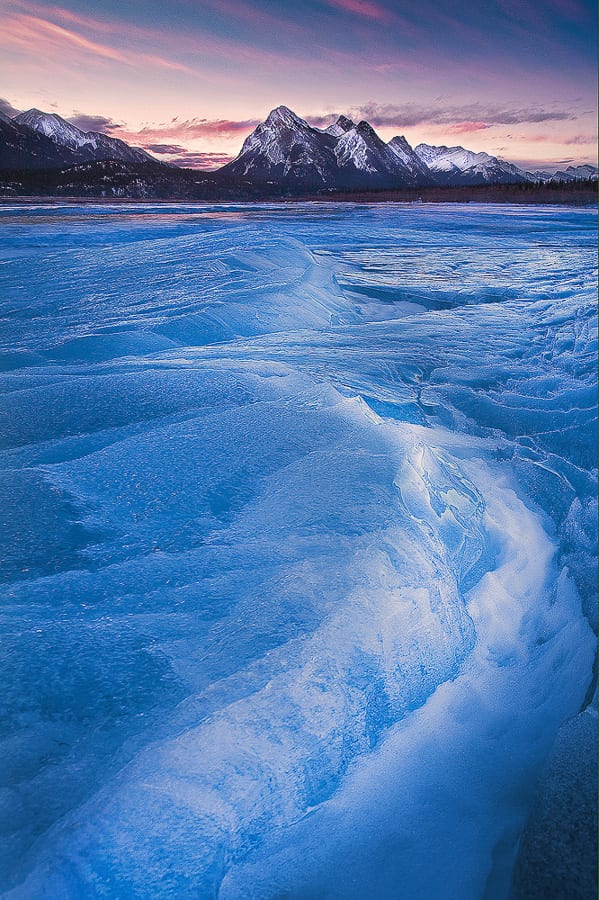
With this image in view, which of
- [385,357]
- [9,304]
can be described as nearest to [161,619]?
[385,357]

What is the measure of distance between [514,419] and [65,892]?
146 inches

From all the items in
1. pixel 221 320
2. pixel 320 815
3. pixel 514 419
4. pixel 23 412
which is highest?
pixel 221 320

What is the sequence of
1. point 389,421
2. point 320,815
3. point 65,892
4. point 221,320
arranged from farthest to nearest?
1. point 221,320
2. point 389,421
3. point 320,815
4. point 65,892

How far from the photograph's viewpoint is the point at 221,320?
5234 millimetres

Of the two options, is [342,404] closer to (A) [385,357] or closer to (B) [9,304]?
(A) [385,357]

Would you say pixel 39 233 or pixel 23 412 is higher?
pixel 39 233

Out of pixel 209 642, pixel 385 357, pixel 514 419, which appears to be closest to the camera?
pixel 209 642

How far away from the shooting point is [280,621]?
1.73m

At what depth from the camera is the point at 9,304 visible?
5.77 metres

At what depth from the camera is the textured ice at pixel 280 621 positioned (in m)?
1.31

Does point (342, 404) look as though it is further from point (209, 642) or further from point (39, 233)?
point (39, 233)

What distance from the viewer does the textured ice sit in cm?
131

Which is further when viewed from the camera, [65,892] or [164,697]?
[164,697]

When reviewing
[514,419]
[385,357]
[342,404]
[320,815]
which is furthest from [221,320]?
[320,815]
